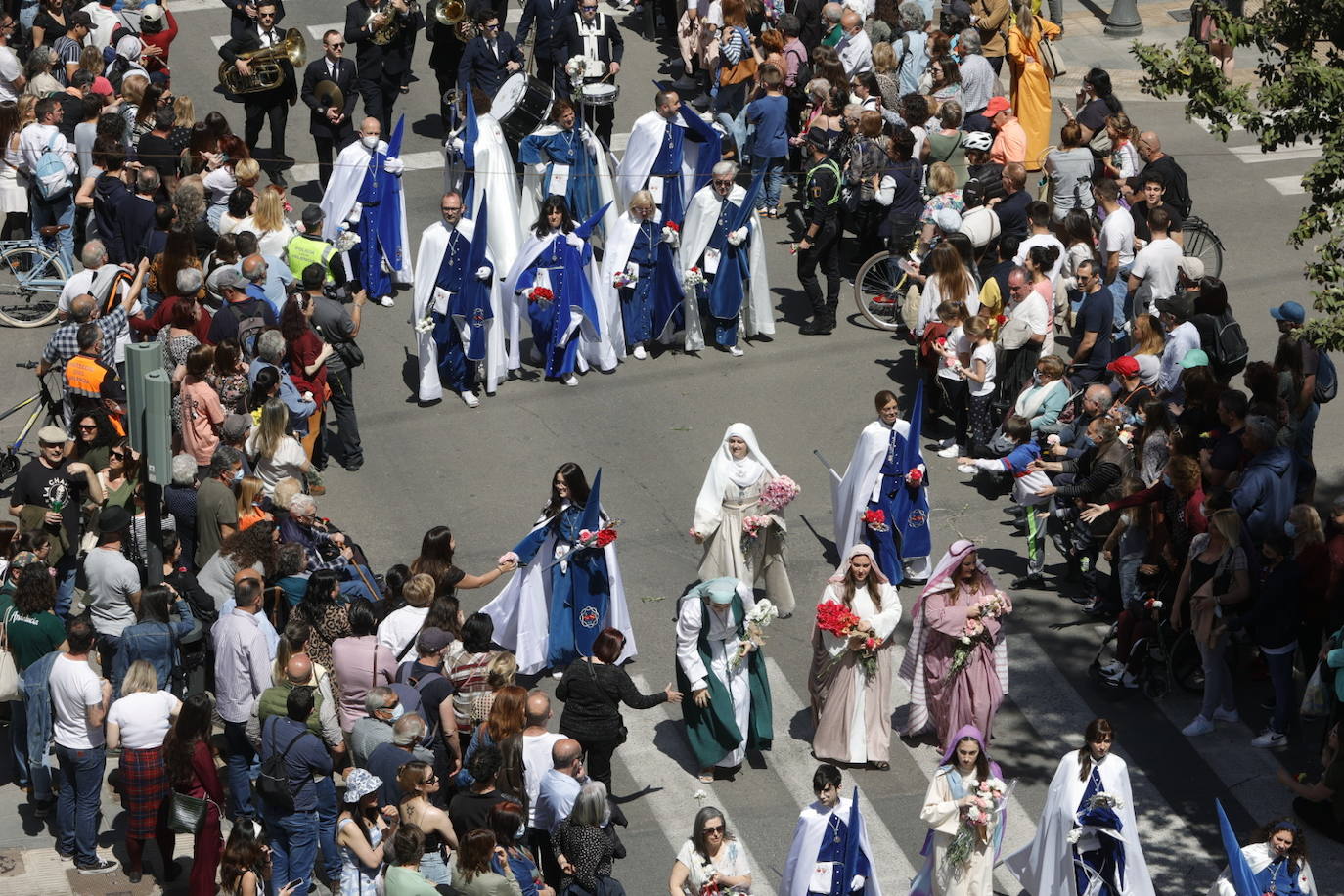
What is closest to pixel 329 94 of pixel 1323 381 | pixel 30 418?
pixel 30 418

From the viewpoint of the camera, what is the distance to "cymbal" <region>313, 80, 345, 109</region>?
20.0 meters

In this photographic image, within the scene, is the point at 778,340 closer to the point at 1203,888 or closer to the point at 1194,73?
the point at 1194,73

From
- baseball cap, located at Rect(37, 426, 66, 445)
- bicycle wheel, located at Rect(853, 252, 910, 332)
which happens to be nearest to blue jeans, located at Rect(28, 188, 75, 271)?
baseball cap, located at Rect(37, 426, 66, 445)

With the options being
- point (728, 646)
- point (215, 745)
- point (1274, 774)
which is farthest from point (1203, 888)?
point (215, 745)

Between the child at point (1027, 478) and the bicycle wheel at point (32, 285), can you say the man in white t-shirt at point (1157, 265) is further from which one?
the bicycle wheel at point (32, 285)

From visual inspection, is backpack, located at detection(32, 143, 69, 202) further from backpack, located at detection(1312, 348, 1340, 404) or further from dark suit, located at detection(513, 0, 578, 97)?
backpack, located at detection(1312, 348, 1340, 404)

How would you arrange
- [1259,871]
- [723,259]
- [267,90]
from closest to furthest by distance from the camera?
[1259,871]
[723,259]
[267,90]

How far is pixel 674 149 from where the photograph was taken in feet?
62.2

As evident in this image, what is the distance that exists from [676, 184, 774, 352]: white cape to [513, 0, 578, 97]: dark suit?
12.6 ft

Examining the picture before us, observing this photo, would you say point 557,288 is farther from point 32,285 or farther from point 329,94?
point 32,285

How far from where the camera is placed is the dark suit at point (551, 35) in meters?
21.3

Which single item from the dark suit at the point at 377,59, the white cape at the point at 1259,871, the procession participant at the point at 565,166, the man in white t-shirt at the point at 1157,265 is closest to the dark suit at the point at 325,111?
the dark suit at the point at 377,59

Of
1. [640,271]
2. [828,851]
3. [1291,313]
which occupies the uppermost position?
[1291,313]

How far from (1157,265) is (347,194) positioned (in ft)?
24.3
